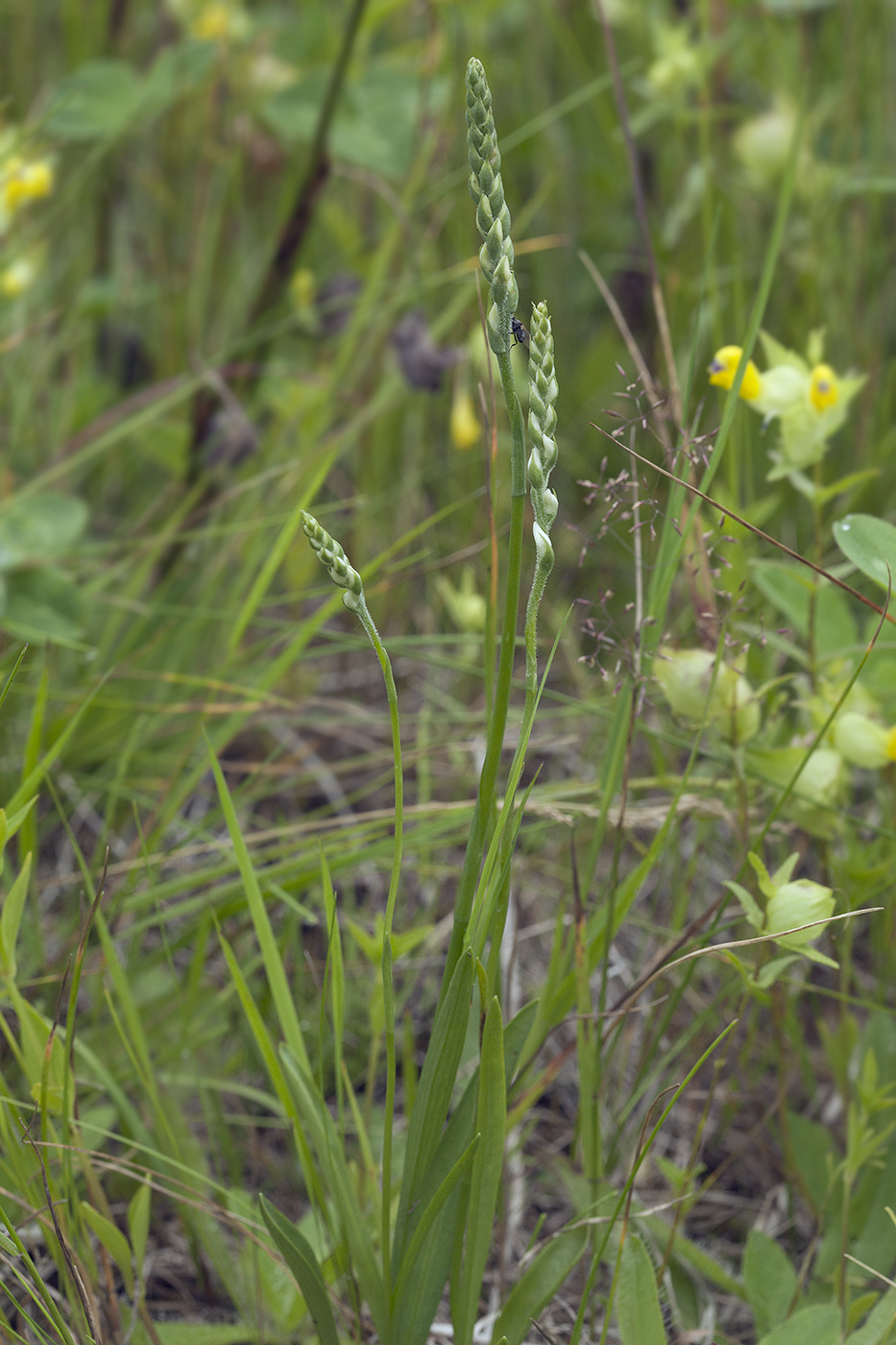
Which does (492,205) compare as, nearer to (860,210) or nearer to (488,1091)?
(488,1091)

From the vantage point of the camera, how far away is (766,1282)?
740mm

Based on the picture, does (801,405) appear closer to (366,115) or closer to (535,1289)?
(535,1289)

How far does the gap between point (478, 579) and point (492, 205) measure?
3.20 feet

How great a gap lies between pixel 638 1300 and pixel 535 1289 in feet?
0.20

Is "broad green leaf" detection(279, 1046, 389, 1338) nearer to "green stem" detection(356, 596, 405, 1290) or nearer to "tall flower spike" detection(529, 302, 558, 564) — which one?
"green stem" detection(356, 596, 405, 1290)

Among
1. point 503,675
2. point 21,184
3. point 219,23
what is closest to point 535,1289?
point 503,675

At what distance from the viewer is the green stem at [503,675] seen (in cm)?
50

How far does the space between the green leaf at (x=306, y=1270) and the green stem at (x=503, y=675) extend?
16 cm

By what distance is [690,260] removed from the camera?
5.46 ft

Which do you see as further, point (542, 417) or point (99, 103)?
point (99, 103)

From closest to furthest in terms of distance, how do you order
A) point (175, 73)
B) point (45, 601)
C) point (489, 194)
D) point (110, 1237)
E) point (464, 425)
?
point (489, 194) → point (110, 1237) → point (45, 601) → point (464, 425) → point (175, 73)

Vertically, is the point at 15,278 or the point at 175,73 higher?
the point at 175,73

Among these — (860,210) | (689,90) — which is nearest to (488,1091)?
(860,210)

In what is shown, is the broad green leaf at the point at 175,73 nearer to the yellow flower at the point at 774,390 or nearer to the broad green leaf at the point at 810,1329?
the yellow flower at the point at 774,390
